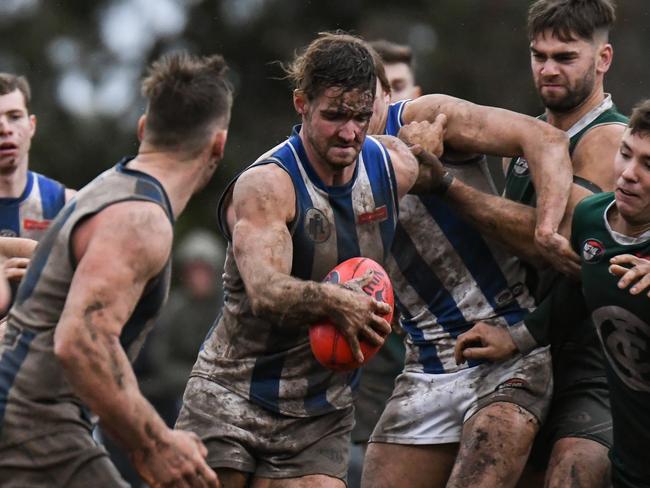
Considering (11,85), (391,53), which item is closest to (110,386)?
(11,85)

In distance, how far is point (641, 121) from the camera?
6.65m

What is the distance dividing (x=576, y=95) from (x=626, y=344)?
1314mm

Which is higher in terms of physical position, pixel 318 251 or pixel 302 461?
pixel 318 251

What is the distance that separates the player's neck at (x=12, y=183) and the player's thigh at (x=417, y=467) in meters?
3.01

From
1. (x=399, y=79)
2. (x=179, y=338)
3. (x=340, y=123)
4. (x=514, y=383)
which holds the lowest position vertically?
(x=179, y=338)

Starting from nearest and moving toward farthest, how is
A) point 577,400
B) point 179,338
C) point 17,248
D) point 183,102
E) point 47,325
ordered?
1. point 47,325
2. point 183,102
3. point 577,400
4. point 17,248
5. point 179,338

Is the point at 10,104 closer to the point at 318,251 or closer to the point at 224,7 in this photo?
the point at 318,251

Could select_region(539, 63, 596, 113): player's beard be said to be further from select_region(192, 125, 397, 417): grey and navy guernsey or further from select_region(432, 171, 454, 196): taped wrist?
select_region(192, 125, 397, 417): grey and navy guernsey

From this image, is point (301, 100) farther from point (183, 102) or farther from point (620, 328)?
point (620, 328)

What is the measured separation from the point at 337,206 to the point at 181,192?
2.92ft

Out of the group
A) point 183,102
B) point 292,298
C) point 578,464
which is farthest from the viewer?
point 578,464

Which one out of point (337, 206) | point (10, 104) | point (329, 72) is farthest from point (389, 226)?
point (10, 104)

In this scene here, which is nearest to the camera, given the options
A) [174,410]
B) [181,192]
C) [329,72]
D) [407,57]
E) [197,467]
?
[197,467]

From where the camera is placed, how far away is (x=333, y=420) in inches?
270
